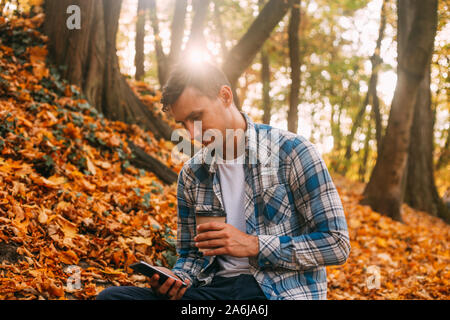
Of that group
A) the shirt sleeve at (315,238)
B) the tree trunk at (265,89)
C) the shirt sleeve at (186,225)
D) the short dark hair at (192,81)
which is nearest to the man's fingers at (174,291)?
the shirt sleeve at (186,225)

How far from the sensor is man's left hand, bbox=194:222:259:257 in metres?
1.88

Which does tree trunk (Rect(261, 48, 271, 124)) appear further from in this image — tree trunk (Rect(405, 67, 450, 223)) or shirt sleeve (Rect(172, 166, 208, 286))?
shirt sleeve (Rect(172, 166, 208, 286))

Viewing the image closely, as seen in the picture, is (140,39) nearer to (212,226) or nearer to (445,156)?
(212,226)

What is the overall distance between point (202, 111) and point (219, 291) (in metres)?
1.02

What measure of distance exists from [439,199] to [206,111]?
10.2 metres

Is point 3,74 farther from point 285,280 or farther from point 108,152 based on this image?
point 285,280

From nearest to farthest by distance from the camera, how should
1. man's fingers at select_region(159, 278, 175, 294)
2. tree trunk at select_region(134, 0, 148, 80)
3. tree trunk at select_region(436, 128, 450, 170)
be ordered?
1. man's fingers at select_region(159, 278, 175, 294)
2. tree trunk at select_region(134, 0, 148, 80)
3. tree trunk at select_region(436, 128, 450, 170)

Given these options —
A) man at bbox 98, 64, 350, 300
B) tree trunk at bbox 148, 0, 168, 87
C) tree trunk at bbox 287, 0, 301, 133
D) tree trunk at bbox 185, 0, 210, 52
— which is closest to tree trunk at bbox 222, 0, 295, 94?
tree trunk at bbox 185, 0, 210, 52

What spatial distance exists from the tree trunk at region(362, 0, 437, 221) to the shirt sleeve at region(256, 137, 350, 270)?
643 cm

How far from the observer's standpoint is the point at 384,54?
49.2 feet

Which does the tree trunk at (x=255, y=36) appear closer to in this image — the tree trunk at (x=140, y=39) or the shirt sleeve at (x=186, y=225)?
the tree trunk at (x=140, y=39)
